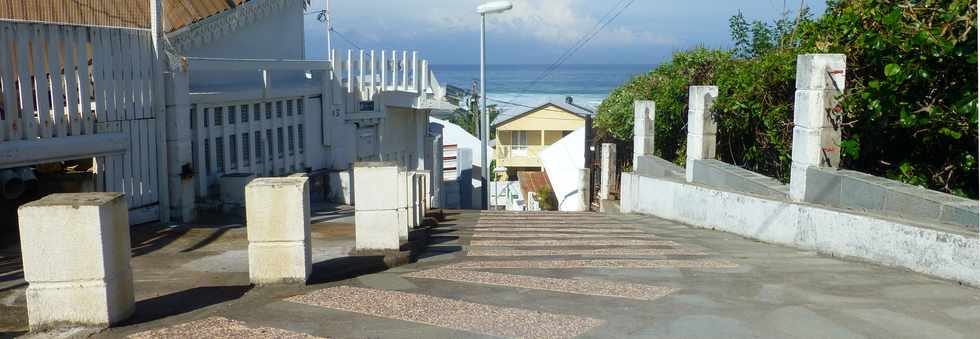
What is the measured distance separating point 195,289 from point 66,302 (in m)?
1.41

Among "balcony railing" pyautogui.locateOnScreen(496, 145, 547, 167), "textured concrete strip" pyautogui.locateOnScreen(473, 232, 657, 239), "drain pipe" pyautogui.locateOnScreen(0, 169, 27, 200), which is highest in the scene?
"drain pipe" pyautogui.locateOnScreen(0, 169, 27, 200)

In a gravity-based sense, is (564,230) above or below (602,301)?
below

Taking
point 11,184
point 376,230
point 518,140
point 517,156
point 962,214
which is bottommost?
point 517,156

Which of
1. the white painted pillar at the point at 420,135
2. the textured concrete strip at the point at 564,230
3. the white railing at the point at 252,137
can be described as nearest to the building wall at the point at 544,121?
the white painted pillar at the point at 420,135

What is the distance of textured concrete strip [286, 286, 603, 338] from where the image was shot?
562 cm

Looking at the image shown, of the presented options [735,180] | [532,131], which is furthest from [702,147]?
[532,131]

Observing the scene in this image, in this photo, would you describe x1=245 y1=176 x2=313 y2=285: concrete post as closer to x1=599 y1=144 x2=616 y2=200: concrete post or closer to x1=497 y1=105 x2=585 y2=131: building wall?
x1=599 y1=144 x2=616 y2=200: concrete post

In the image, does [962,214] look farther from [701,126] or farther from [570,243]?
[701,126]

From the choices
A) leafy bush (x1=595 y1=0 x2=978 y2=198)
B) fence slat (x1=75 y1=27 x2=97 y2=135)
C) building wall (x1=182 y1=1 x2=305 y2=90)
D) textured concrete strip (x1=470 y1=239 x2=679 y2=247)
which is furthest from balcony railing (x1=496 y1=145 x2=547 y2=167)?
fence slat (x1=75 y1=27 x2=97 y2=135)

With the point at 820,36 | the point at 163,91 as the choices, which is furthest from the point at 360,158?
the point at 820,36

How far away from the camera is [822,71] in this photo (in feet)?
31.6

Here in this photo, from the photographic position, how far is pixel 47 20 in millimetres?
11172

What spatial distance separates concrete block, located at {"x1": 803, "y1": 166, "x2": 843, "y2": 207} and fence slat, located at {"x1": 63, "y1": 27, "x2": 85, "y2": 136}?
825cm

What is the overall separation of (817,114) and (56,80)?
8.36 m
